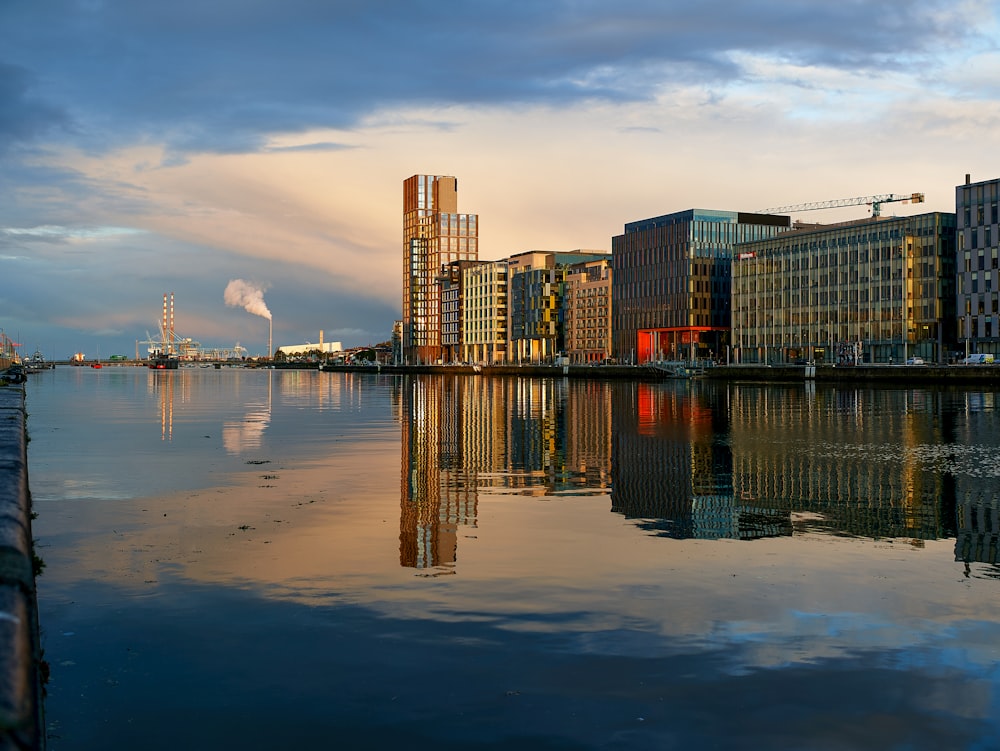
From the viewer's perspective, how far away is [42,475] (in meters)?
31.6

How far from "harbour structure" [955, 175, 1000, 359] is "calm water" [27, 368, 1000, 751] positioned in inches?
5541

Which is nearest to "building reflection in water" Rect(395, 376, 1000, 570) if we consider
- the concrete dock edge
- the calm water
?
the calm water

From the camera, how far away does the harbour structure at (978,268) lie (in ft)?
525

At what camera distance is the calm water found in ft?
33.6

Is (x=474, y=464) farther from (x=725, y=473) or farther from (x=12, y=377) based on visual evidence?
(x=12, y=377)

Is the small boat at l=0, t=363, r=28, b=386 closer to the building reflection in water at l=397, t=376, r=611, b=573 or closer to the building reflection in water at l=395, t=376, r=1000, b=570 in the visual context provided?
the building reflection in water at l=397, t=376, r=611, b=573

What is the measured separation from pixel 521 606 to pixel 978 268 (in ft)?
552

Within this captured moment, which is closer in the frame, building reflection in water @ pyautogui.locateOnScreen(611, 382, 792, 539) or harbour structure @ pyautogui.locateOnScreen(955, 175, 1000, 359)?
building reflection in water @ pyautogui.locateOnScreen(611, 382, 792, 539)

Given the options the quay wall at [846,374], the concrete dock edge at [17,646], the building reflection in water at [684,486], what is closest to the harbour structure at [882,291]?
the quay wall at [846,374]

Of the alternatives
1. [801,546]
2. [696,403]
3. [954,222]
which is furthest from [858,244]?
[801,546]

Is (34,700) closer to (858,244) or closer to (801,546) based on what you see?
(801,546)

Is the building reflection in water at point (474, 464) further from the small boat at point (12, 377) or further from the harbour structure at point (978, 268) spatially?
the harbour structure at point (978, 268)

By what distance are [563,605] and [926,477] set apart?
65.1 feet

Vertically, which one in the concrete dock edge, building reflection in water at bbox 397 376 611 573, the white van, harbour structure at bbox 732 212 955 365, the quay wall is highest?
harbour structure at bbox 732 212 955 365
